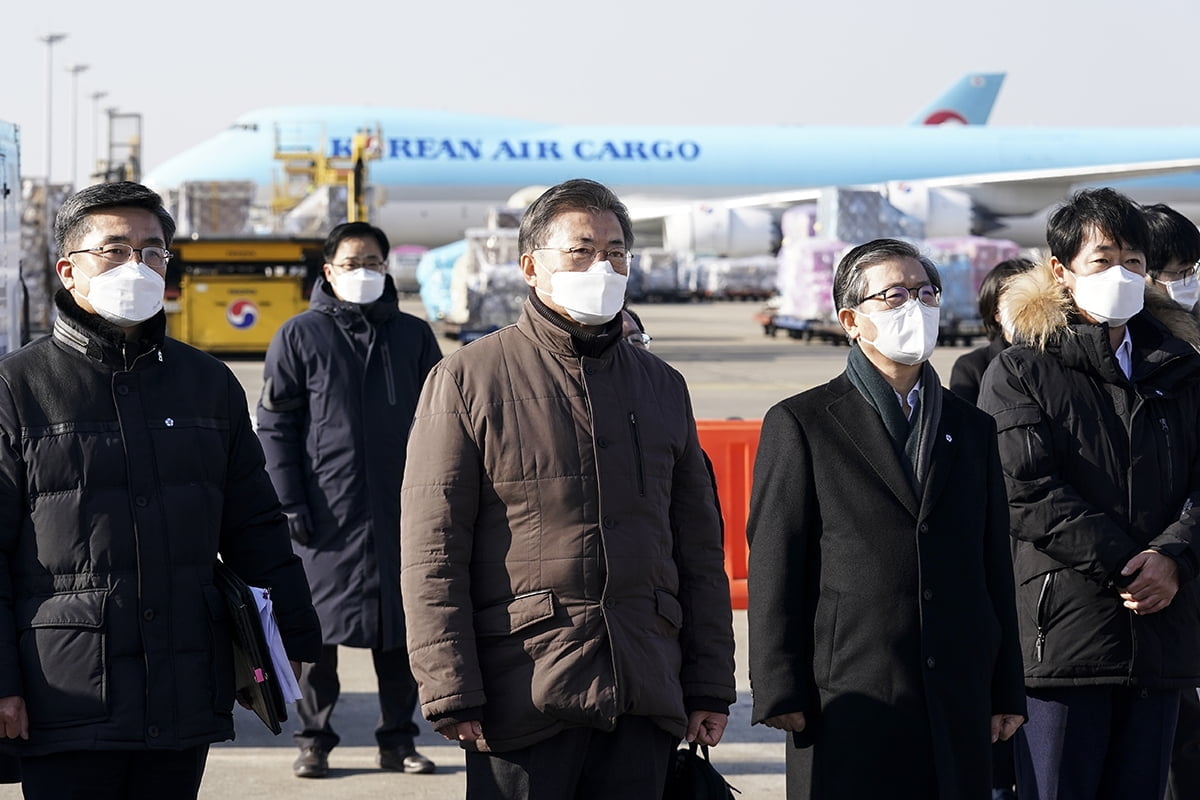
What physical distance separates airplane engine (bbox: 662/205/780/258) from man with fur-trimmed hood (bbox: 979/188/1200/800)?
34.5m

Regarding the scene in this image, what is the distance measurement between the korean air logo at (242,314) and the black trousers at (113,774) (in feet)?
59.2

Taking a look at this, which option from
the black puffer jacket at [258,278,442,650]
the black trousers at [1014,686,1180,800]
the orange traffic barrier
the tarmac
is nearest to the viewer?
the black trousers at [1014,686,1180,800]

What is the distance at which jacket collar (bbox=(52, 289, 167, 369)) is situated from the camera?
3.40m

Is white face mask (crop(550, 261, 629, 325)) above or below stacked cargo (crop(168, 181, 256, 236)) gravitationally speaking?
below

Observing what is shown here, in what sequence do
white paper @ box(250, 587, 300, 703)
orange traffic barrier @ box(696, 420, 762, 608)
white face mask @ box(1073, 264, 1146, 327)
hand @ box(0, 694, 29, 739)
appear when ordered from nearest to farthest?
hand @ box(0, 694, 29, 739)
white paper @ box(250, 587, 300, 703)
white face mask @ box(1073, 264, 1146, 327)
orange traffic barrier @ box(696, 420, 762, 608)

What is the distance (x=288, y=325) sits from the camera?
5.90m

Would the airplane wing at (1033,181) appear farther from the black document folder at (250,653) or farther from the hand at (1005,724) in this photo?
the black document folder at (250,653)

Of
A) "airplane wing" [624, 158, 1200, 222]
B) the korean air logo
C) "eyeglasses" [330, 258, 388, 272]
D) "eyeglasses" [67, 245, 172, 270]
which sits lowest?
the korean air logo

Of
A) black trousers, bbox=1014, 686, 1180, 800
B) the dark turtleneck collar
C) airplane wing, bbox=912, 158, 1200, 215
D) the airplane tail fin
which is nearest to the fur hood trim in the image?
black trousers, bbox=1014, 686, 1180, 800

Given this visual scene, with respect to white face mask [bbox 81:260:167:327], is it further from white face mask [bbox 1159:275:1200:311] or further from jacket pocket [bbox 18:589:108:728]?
white face mask [bbox 1159:275:1200:311]

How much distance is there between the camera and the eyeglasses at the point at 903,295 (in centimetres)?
372

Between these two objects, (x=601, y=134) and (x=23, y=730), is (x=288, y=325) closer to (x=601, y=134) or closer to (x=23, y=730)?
(x=23, y=730)

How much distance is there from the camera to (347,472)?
566 centimetres

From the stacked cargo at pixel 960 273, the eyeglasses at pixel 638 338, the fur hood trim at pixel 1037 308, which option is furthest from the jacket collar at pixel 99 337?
the stacked cargo at pixel 960 273
